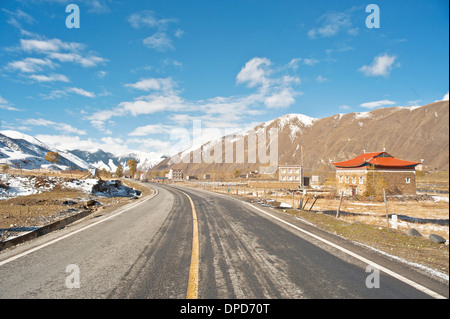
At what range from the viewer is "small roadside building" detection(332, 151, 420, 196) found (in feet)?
116

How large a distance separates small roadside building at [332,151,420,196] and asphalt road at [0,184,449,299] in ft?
104

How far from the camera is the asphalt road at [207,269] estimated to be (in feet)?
11.9

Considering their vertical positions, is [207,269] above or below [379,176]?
below

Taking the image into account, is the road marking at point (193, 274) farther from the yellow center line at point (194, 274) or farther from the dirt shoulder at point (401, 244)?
the dirt shoulder at point (401, 244)

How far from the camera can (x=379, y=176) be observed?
3706cm

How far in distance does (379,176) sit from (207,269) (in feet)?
136

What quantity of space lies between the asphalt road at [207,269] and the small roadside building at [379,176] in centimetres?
3179

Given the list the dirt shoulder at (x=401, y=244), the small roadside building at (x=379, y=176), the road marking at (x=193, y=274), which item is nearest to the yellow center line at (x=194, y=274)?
the road marking at (x=193, y=274)

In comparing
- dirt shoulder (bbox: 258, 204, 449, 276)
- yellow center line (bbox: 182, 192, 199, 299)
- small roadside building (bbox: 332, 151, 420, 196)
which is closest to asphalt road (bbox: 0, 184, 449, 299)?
yellow center line (bbox: 182, 192, 199, 299)

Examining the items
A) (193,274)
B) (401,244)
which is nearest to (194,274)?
(193,274)

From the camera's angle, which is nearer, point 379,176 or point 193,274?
point 193,274

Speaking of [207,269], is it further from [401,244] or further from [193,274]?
[401,244]
